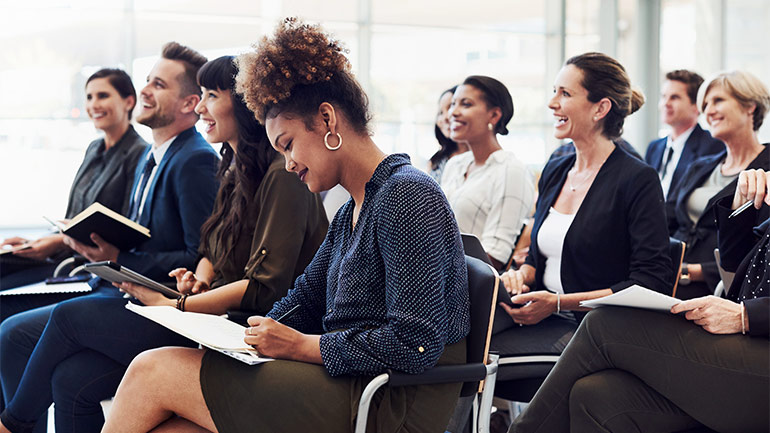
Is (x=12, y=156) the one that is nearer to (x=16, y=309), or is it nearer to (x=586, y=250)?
(x=16, y=309)

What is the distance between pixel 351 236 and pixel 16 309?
1790 mm

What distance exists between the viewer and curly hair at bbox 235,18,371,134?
1.69 metres

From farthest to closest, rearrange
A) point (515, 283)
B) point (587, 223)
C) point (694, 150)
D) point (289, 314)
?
point (694, 150) → point (515, 283) → point (587, 223) → point (289, 314)

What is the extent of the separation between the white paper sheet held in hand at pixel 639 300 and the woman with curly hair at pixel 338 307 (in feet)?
1.12

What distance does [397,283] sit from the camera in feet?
4.99

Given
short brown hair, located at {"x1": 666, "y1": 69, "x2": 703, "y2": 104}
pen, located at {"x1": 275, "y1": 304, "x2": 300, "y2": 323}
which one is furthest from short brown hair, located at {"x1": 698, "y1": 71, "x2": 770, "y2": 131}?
pen, located at {"x1": 275, "y1": 304, "x2": 300, "y2": 323}

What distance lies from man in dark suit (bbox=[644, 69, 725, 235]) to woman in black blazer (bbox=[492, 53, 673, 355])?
137 centimetres

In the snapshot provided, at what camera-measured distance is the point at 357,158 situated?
173 cm

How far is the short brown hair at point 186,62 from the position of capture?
9.70 ft

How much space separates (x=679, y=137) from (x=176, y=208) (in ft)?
9.30

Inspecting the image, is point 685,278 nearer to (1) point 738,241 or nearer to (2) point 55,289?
(1) point 738,241

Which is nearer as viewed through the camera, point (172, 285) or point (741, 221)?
point (741, 221)

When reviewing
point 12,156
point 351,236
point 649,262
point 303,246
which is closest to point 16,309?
point 303,246

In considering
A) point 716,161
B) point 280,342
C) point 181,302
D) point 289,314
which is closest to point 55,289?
point 181,302
